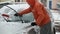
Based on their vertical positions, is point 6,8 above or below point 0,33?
above

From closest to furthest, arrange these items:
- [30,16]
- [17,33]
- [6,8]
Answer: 1. [17,33]
2. [30,16]
3. [6,8]

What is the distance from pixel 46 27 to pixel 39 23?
262 millimetres

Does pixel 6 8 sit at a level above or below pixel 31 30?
above

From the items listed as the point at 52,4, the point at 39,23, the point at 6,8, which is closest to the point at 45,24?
the point at 39,23

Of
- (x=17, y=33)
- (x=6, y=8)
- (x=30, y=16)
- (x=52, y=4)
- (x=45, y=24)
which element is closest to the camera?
(x=17, y=33)

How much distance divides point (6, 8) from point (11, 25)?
0.79m

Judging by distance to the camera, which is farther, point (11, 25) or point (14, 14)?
point (14, 14)

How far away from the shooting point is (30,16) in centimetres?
248

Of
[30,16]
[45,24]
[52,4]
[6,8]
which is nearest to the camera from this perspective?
[45,24]

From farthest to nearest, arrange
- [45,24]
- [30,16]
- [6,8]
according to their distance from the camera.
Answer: [6,8], [30,16], [45,24]

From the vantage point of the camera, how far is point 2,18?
7.56 feet

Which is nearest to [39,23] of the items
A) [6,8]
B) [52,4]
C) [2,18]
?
[2,18]

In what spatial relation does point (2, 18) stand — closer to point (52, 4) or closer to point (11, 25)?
point (11, 25)

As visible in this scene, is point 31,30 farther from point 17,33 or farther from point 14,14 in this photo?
point 14,14
